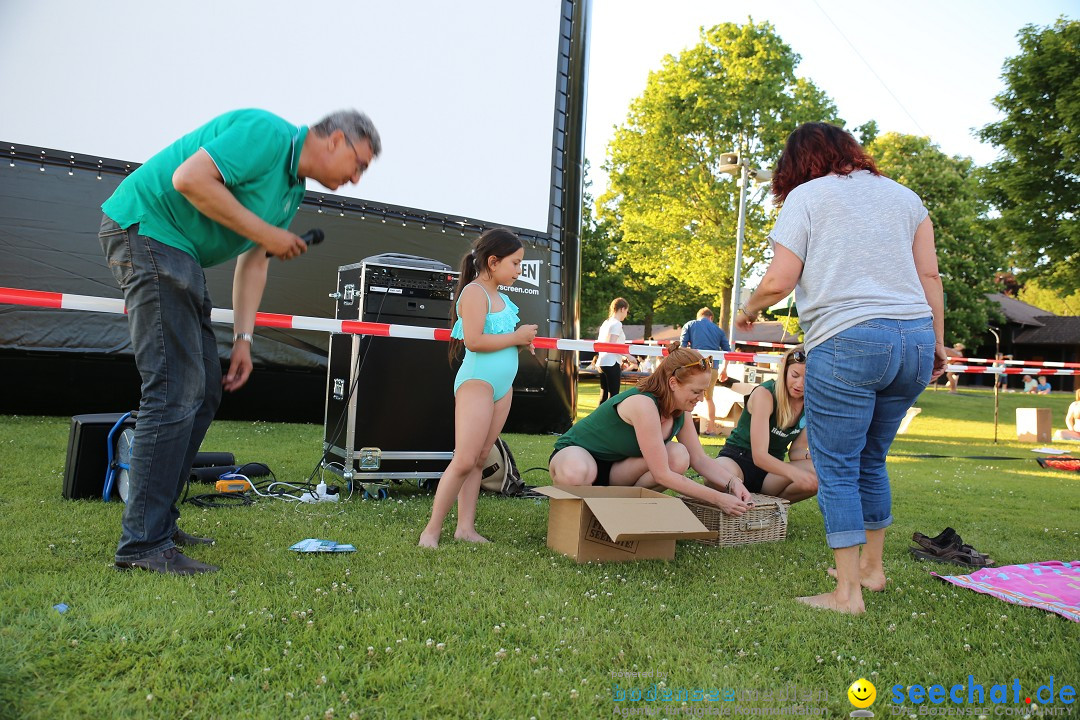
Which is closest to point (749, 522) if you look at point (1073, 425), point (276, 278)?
point (276, 278)

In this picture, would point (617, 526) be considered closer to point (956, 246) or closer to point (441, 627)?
point (441, 627)

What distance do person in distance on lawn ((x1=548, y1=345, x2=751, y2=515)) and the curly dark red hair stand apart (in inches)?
41.7

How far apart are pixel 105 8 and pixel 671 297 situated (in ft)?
99.7

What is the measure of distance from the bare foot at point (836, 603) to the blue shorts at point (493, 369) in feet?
5.14

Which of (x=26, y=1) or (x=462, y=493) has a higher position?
(x=26, y=1)

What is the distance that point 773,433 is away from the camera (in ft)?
13.8

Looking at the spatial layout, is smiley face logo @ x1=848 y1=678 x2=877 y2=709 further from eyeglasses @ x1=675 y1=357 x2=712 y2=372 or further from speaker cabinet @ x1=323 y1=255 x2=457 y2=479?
speaker cabinet @ x1=323 y1=255 x2=457 y2=479

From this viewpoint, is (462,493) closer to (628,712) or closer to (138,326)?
(138,326)

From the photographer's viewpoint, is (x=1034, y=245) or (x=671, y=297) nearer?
(x=1034, y=245)

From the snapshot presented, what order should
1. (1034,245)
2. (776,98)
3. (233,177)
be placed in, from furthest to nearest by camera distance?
(776,98) < (1034,245) < (233,177)

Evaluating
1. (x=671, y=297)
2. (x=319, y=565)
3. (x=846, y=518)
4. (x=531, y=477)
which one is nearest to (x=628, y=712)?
(x=846, y=518)

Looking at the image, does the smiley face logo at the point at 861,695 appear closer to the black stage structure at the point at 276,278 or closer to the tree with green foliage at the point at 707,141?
the black stage structure at the point at 276,278

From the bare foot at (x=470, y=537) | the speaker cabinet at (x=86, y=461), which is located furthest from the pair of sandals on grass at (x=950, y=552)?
the speaker cabinet at (x=86, y=461)

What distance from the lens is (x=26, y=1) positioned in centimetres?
574
